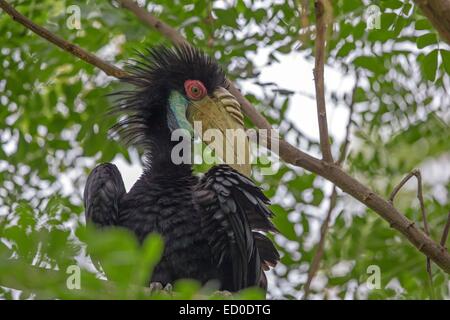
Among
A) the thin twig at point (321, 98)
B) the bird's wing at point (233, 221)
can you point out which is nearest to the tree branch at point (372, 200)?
the thin twig at point (321, 98)

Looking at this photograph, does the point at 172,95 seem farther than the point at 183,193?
Yes

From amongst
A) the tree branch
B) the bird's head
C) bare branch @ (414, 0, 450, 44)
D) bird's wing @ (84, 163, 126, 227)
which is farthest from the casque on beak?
bare branch @ (414, 0, 450, 44)

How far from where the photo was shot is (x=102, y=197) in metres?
3.90

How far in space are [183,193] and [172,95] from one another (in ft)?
1.94

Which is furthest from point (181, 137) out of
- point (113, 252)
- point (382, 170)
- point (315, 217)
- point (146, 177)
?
point (113, 252)

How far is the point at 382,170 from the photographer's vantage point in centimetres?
584

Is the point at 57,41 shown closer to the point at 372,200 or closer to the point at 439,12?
the point at 372,200

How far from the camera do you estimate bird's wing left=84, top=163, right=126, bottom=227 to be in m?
3.89

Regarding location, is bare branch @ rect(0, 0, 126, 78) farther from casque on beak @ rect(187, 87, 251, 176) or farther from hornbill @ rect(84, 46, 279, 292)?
casque on beak @ rect(187, 87, 251, 176)

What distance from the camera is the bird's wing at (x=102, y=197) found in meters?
3.89

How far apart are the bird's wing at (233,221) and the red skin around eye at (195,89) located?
1.67 ft

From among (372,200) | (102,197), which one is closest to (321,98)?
(372,200)

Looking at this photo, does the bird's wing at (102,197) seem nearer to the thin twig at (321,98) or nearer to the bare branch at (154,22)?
the bare branch at (154,22)

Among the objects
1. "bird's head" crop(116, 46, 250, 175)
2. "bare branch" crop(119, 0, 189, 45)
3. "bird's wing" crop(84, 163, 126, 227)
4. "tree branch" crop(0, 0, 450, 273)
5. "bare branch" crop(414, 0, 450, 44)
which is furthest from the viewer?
"bare branch" crop(119, 0, 189, 45)
